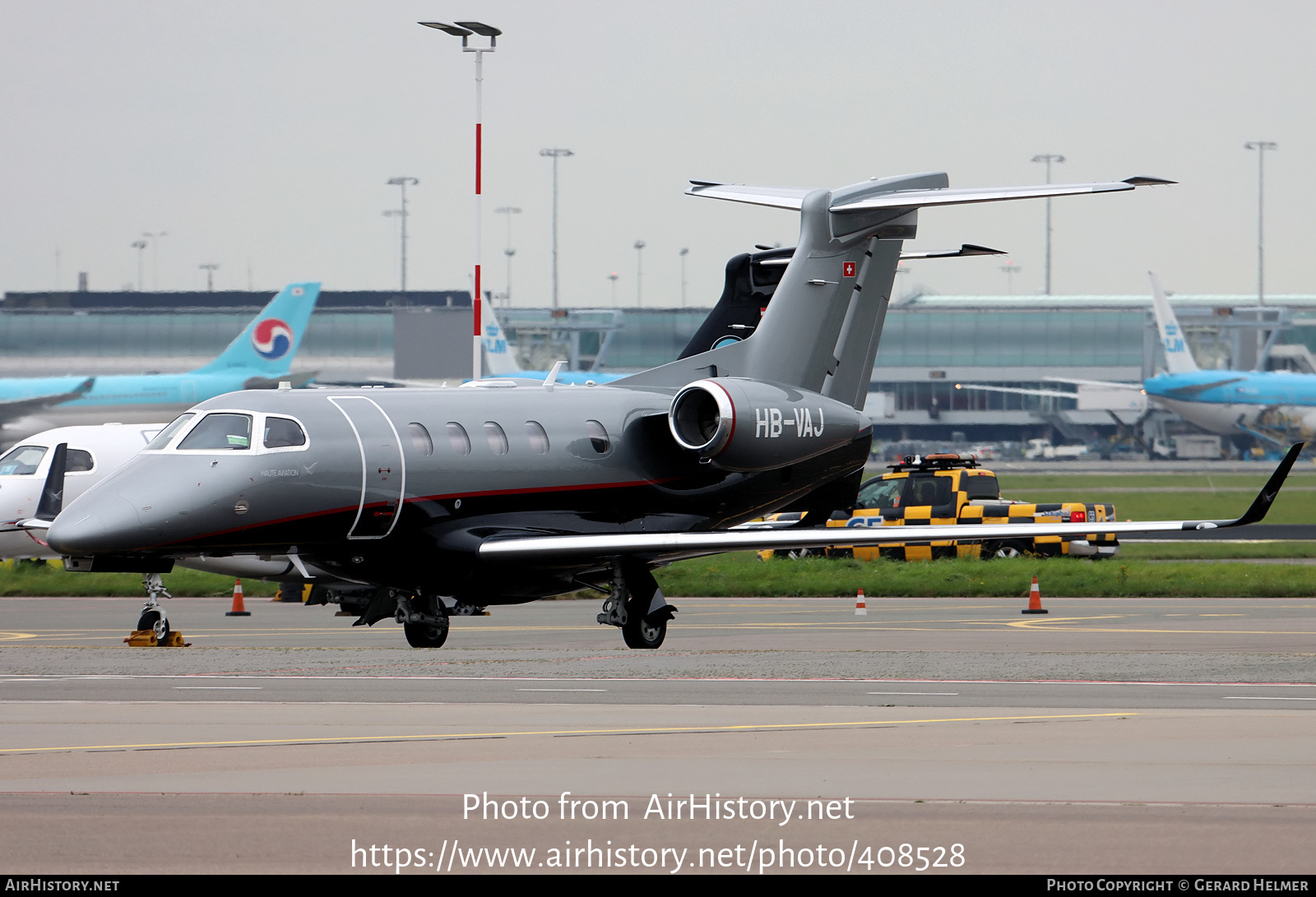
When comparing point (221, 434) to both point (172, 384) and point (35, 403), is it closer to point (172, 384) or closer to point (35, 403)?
point (172, 384)

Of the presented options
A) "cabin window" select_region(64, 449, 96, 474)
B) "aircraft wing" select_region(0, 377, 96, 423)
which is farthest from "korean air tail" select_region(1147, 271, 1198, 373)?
"cabin window" select_region(64, 449, 96, 474)

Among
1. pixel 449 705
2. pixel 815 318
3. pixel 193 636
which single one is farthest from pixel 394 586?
pixel 815 318

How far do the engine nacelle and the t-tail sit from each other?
855 millimetres

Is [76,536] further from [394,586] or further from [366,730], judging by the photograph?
[366,730]

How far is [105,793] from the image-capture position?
988cm

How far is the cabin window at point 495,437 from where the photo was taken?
2038 centimetres

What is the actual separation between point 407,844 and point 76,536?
10.5 m

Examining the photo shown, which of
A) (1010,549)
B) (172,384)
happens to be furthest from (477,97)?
(172,384)

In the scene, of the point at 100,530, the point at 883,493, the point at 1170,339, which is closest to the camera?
the point at 100,530

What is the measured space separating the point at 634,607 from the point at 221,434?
5.42 meters

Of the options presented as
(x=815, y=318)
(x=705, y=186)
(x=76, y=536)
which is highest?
(x=705, y=186)

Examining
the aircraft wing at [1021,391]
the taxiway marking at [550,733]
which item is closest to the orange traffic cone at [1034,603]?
the taxiway marking at [550,733]

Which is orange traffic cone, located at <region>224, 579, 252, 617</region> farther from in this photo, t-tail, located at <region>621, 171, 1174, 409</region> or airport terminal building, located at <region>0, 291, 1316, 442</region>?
airport terminal building, located at <region>0, 291, 1316, 442</region>

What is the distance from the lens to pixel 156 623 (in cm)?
2178
